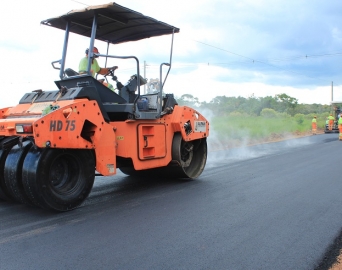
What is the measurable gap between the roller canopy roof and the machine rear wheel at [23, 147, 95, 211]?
2208 mm

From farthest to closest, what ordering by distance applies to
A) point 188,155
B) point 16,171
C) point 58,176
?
1. point 188,155
2. point 58,176
3. point 16,171

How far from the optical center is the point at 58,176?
4715 millimetres

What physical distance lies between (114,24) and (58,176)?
9.43ft

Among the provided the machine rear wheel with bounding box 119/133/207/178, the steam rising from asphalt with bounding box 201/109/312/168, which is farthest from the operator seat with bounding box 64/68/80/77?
the steam rising from asphalt with bounding box 201/109/312/168

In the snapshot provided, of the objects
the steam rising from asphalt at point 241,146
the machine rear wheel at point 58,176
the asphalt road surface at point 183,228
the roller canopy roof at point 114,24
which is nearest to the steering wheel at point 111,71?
the roller canopy roof at point 114,24

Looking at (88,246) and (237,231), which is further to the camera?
(237,231)

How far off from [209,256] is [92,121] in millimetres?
2460

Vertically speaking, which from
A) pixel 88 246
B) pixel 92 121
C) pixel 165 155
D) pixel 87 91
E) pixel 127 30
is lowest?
pixel 88 246

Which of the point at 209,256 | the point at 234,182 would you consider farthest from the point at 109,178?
the point at 209,256

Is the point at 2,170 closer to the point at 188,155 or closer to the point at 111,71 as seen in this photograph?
the point at 111,71

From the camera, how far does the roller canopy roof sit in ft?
17.7

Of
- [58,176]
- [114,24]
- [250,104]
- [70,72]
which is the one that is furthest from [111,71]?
[250,104]

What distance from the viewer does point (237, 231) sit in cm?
402

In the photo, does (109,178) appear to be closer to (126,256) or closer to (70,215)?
(70,215)
